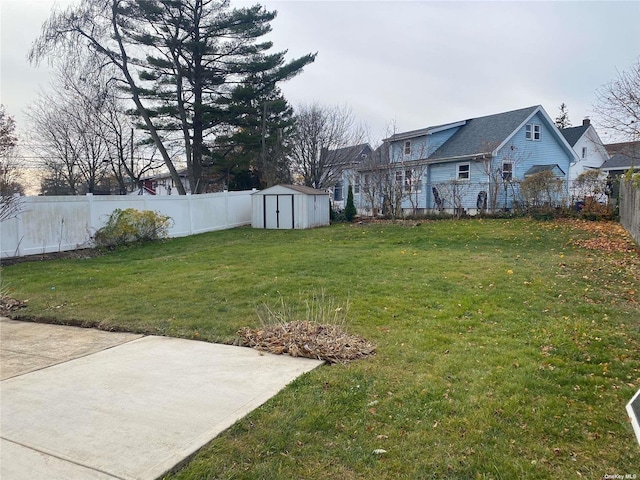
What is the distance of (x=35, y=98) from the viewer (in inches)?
983

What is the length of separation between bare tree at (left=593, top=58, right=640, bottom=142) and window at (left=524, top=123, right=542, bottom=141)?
41.0 feet

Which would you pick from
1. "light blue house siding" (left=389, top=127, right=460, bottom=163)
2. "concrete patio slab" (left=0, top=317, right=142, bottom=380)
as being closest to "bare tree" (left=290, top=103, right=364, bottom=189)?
"light blue house siding" (left=389, top=127, right=460, bottom=163)

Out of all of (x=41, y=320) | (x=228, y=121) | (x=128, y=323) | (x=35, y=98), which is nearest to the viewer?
(x=128, y=323)

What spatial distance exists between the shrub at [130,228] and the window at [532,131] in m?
18.5

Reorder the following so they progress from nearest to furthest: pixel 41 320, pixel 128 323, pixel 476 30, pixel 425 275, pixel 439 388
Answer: pixel 439 388, pixel 128 323, pixel 41 320, pixel 425 275, pixel 476 30

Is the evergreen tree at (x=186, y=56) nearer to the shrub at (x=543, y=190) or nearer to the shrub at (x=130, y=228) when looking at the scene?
the shrub at (x=130, y=228)

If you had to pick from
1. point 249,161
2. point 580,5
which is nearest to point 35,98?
point 249,161

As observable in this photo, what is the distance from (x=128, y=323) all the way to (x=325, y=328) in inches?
103

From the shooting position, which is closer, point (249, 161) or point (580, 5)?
point (580, 5)

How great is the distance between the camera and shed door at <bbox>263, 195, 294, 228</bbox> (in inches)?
725

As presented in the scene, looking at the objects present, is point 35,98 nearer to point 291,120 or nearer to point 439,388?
point 291,120

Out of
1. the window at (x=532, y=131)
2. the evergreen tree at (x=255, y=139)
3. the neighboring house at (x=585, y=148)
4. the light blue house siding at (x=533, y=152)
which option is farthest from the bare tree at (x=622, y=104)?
the neighboring house at (x=585, y=148)

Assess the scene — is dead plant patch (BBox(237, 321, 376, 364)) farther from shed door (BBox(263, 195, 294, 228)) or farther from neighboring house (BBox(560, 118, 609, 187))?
neighboring house (BBox(560, 118, 609, 187))

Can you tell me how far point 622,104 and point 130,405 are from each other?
11.6 m
